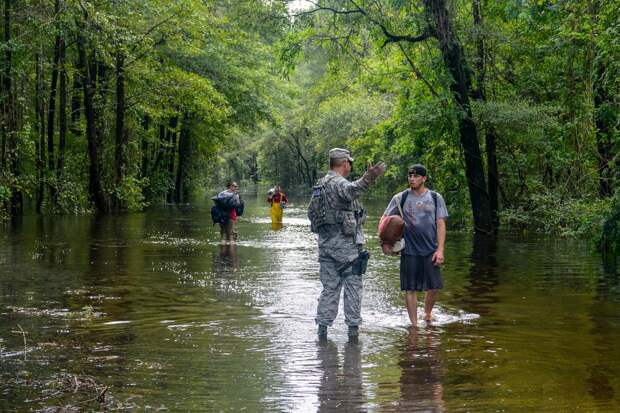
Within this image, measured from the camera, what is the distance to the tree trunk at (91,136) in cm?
3625

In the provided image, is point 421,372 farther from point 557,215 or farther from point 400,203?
point 557,215

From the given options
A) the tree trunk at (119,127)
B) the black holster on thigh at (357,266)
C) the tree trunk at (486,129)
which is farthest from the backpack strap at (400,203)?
the tree trunk at (119,127)

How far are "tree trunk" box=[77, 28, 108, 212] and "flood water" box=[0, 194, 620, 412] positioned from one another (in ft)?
63.2

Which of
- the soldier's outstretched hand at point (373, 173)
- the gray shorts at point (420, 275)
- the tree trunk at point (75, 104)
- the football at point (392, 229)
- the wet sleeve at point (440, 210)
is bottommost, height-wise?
the gray shorts at point (420, 275)

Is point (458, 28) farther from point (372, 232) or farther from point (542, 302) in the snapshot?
point (542, 302)

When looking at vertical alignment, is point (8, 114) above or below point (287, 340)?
above

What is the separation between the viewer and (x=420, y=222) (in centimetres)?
1004

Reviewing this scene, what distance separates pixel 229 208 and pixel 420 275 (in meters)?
12.3

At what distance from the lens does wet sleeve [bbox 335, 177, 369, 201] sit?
29.3ft

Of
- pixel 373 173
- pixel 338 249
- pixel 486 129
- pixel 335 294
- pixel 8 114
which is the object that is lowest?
pixel 335 294

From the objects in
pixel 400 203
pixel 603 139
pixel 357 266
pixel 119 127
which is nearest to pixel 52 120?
pixel 119 127

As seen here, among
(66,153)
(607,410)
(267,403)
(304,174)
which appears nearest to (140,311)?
(267,403)

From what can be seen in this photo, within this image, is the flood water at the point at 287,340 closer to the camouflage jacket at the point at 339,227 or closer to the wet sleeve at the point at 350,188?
the camouflage jacket at the point at 339,227

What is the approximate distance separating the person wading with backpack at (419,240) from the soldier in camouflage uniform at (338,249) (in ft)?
2.40
